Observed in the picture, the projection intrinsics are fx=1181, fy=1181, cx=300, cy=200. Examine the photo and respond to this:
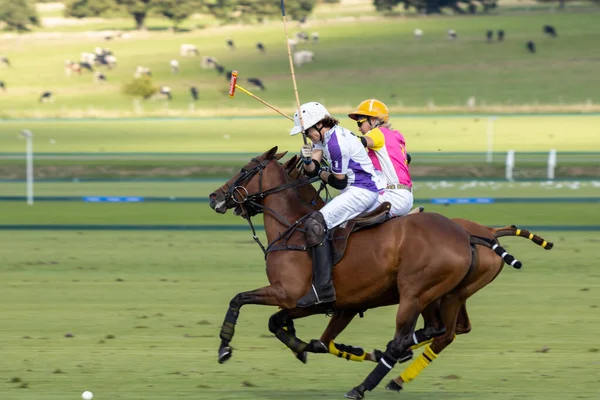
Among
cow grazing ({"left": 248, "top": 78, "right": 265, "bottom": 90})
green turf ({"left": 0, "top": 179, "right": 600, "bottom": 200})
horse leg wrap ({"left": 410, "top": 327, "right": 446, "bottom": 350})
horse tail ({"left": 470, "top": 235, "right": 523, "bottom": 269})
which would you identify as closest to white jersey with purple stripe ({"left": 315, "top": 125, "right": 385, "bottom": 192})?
horse tail ({"left": 470, "top": 235, "right": 523, "bottom": 269})

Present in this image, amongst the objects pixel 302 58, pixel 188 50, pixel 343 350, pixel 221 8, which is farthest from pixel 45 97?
pixel 343 350

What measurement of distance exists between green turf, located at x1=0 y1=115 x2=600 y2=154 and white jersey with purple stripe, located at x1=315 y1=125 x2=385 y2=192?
3851cm

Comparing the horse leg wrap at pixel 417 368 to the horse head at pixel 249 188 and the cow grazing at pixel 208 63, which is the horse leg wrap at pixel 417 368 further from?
the cow grazing at pixel 208 63

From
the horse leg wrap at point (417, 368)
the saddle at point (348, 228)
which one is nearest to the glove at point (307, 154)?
the saddle at point (348, 228)

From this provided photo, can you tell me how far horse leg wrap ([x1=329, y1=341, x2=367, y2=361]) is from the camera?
10.1 meters

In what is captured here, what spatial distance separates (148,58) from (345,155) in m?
79.9

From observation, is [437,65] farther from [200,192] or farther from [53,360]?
[53,360]

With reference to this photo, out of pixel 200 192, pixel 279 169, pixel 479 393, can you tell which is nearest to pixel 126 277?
pixel 279 169

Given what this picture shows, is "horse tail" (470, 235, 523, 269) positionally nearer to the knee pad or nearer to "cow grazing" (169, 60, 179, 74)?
the knee pad

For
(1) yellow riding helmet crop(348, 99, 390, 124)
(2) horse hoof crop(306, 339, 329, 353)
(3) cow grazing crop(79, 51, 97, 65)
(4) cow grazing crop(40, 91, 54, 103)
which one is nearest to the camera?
(2) horse hoof crop(306, 339, 329, 353)

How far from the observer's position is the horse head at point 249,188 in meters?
10.2

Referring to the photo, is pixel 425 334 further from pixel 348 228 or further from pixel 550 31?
pixel 550 31

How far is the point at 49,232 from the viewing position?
896 inches

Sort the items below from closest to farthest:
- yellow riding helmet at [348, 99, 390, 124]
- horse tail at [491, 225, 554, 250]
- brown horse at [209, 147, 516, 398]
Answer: brown horse at [209, 147, 516, 398], horse tail at [491, 225, 554, 250], yellow riding helmet at [348, 99, 390, 124]
